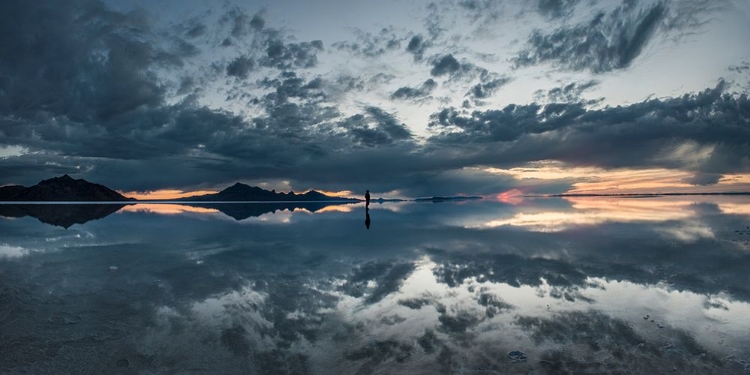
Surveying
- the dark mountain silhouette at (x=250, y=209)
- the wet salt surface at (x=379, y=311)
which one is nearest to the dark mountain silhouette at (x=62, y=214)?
the dark mountain silhouette at (x=250, y=209)

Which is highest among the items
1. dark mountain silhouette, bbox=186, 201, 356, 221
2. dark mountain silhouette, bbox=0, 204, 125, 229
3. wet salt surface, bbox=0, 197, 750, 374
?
dark mountain silhouette, bbox=0, 204, 125, 229

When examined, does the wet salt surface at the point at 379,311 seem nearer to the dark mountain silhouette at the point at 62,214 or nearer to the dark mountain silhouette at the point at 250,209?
the dark mountain silhouette at the point at 62,214

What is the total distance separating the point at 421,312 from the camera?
8398mm

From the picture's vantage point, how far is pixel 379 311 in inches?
334

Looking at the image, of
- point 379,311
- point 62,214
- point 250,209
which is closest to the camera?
point 379,311

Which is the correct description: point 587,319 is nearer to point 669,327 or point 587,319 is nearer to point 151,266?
point 669,327

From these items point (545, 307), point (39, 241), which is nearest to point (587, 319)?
point (545, 307)

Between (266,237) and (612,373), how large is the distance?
20407mm

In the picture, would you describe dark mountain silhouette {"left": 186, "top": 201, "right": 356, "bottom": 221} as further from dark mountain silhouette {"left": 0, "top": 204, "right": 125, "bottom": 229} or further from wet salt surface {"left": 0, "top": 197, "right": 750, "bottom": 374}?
wet salt surface {"left": 0, "top": 197, "right": 750, "bottom": 374}

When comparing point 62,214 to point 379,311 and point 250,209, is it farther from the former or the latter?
point 379,311

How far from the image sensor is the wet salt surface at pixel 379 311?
20.0 ft

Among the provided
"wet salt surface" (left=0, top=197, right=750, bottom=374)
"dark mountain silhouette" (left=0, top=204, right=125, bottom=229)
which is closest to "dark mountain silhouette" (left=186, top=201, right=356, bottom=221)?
"dark mountain silhouette" (left=0, top=204, right=125, bottom=229)

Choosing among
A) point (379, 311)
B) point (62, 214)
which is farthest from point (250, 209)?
point (379, 311)

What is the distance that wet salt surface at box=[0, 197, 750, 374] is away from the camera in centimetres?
609
